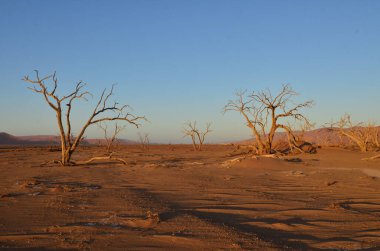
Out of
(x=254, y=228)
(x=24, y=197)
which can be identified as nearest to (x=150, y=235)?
(x=254, y=228)

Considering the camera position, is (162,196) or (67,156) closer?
(162,196)

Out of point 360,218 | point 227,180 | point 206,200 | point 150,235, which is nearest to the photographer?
point 150,235

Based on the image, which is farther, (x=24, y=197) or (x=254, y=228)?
(x=24, y=197)

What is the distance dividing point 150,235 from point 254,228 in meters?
1.31

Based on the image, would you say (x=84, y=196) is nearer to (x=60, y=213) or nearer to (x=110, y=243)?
(x=60, y=213)

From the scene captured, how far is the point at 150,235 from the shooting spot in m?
3.89

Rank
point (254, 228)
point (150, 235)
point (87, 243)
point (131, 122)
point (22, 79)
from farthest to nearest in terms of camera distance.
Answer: point (131, 122)
point (22, 79)
point (254, 228)
point (150, 235)
point (87, 243)

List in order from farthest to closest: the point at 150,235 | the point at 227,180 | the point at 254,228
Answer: the point at 227,180, the point at 254,228, the point at 150,235

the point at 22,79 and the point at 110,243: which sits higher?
the point at 22,79

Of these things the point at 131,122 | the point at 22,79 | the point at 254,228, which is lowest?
the point at 254,228

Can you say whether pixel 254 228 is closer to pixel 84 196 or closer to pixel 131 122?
pixel 84 196

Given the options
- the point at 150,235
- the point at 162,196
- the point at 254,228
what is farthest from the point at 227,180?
the point at 150,235

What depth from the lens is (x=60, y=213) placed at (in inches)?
195

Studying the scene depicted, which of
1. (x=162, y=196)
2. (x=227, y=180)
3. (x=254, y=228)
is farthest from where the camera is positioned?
(x=227, y=180)
